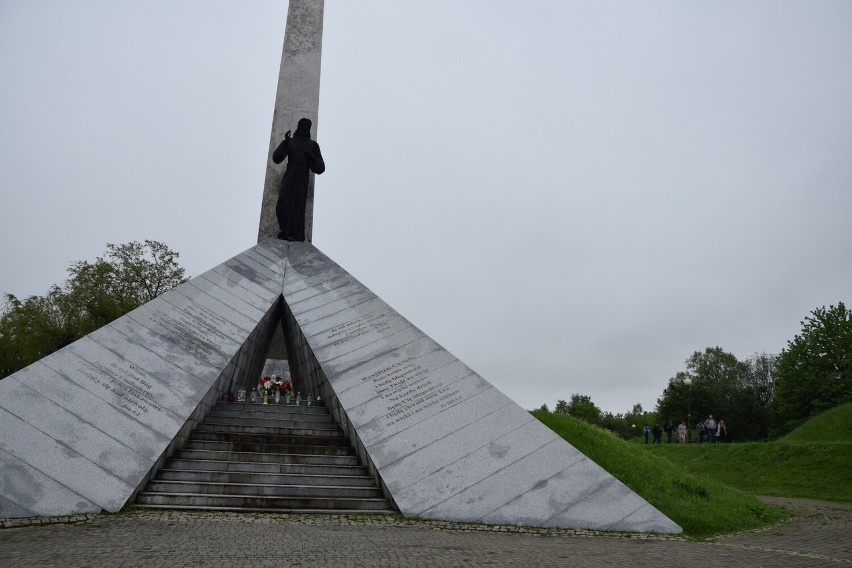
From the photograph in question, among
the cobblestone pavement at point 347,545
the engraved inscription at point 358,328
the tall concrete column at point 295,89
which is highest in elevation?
the tall concrete column at point 295,89

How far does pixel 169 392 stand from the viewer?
8.01 meters

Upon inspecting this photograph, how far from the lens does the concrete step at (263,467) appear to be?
739 cm

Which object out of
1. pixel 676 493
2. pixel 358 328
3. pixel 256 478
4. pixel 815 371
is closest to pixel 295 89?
pixel 358 328

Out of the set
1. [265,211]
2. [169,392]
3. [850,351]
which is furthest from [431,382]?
[850,351]

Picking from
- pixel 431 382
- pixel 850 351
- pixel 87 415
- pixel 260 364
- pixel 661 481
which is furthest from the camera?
pixel 850 351

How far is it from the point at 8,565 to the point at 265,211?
420 inches

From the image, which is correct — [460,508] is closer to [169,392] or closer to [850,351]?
[169,392]

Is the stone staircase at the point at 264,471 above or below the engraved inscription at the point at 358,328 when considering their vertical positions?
below

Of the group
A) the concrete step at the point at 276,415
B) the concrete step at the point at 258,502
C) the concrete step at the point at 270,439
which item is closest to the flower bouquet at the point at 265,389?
the concrete step at the point at 276,415

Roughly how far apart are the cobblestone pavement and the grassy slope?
26.2ft

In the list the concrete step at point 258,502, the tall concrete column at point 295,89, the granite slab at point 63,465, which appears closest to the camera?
the granite slab at point 63,465

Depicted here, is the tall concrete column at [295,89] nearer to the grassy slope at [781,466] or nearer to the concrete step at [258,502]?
the concrete step at [258,502]

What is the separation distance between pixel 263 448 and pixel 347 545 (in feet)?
10.3

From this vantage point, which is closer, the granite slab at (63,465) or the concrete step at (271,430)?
the granite slab at (63,465)
